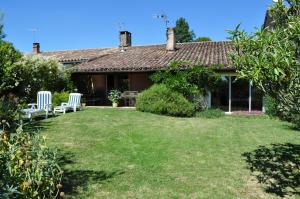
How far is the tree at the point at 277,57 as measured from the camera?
548cm

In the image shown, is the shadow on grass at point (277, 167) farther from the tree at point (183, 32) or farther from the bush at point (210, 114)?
the tree at point (183, 32)

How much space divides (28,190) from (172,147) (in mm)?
5874

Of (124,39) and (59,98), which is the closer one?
(59,98)

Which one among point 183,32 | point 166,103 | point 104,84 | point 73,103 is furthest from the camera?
point 183,32

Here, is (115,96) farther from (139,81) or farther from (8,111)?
(8,111)

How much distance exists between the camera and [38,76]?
21406 mm

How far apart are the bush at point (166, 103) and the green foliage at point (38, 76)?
21.7 feet

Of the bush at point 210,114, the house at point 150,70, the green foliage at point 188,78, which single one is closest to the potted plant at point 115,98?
the house at point 150,70

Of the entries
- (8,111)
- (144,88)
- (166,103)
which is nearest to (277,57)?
(8,111)

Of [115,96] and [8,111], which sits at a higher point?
[115,96]

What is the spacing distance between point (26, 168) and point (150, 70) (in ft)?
56.4

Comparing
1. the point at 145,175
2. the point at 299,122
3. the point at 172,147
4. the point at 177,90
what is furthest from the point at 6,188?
the point at 177,90

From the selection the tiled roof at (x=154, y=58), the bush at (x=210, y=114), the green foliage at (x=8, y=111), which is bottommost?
the bush at (x=210, y=114)

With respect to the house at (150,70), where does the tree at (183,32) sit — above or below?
above
